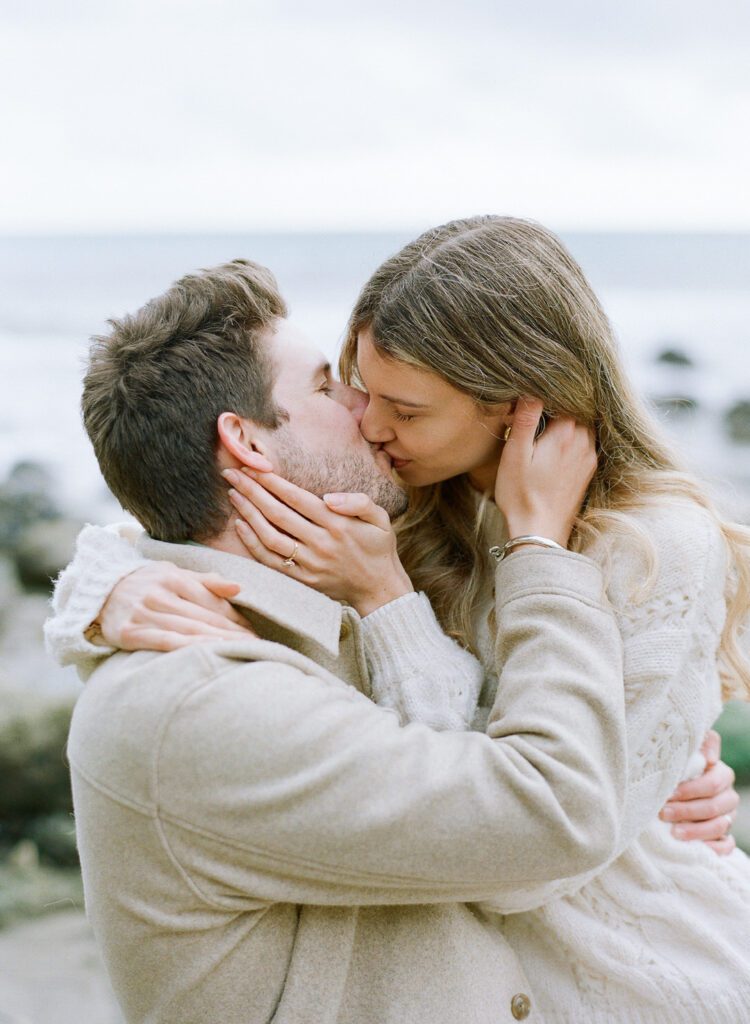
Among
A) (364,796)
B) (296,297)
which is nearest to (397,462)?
(364,796)

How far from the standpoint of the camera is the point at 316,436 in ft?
6.10

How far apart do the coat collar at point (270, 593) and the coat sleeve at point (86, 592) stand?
74mm

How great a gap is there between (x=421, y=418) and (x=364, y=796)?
2.61 feet

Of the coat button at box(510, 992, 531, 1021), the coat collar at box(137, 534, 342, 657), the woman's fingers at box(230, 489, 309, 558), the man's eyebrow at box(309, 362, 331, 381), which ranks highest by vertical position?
the man's eyebrow at box(309, 362, 331, 381)

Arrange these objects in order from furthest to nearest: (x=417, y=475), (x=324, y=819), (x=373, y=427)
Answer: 1. (x=417, y=475)
2. (x=373, y=427)
3. (x=324, y=819)

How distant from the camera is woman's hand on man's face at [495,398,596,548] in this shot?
178 centimetres

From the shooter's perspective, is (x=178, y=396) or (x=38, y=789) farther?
(x=38, y=789)

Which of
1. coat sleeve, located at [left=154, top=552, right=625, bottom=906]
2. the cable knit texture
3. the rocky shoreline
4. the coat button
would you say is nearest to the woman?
the cable knit texture

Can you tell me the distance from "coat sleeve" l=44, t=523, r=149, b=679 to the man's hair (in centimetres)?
10

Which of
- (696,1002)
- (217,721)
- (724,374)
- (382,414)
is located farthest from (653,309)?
(217,721)

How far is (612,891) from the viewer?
1.76 metres

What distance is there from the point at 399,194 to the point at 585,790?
415 cm

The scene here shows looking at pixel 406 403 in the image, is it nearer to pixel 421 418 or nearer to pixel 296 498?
pixel 421 418

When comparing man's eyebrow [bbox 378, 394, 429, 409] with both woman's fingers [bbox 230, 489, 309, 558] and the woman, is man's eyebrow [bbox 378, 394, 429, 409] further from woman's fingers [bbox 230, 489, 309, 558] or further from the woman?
woman's fingers [bbox 230, 489, 309, 558]
